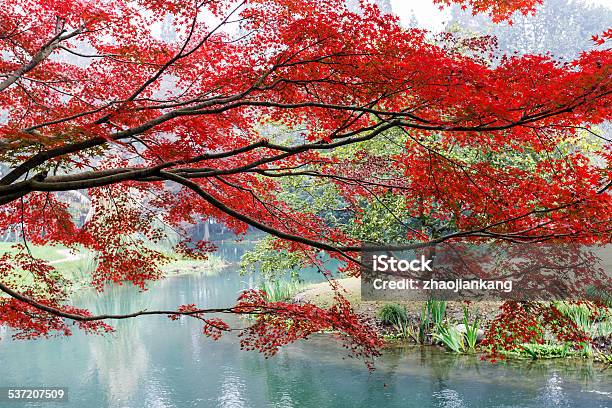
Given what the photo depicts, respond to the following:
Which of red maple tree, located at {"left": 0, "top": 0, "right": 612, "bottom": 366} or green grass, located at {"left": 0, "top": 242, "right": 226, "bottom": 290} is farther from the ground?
red maple tree, located at {"left": 0, "top": 0, "right": 612, "bottom": 366}

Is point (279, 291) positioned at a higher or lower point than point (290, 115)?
lower

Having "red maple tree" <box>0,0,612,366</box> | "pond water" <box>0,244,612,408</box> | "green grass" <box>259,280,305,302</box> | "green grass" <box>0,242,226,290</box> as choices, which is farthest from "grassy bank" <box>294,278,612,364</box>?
"green grass" <box>0,242,226,290</box>

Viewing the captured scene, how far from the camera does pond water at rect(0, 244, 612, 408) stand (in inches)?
294

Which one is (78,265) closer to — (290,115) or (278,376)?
(278,376)

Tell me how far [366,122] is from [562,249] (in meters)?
2.38

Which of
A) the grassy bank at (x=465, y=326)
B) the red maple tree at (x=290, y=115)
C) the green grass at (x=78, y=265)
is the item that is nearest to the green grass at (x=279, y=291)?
the grassy bank at (x=465, y=326)

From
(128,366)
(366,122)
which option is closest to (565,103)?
(366,122)

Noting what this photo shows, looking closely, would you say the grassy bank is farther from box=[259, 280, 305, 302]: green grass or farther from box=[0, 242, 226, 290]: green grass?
box=[0, 242, 226, 290]: green grass

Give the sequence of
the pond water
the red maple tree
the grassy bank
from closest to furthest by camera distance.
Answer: the red maple tree, the pond water, the grassy bank

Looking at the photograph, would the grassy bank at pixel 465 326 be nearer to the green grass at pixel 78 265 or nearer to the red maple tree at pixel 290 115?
the red maple tree at pixel 290 115

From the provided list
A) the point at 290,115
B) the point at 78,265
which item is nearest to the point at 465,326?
the point at 290,115

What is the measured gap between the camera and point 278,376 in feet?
28.6

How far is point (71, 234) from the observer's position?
6246 mm

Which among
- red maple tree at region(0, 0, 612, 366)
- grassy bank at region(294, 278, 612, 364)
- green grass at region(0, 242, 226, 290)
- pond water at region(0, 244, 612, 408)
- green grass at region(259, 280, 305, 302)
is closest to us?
red maple tree at region(0, 0, 612, 366)
